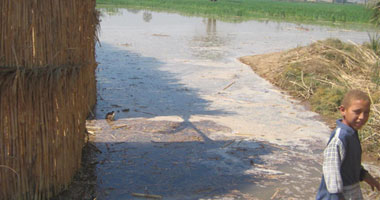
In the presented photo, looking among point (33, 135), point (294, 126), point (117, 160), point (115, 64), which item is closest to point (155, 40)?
point (115, 64)

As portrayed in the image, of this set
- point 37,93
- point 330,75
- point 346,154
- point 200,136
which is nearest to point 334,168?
point 346,154

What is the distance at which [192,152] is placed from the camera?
552cm

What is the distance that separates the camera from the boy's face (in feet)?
9.04

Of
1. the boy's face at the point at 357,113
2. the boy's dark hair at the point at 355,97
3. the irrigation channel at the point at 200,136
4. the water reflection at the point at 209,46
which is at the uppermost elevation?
the boy's dark hair at the point at 355,97

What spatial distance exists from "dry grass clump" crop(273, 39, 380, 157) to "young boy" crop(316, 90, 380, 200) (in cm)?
325

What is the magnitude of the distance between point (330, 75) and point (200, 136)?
182 inches

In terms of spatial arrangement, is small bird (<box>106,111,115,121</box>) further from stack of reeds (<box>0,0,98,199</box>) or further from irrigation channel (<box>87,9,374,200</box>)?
stack of reeds (<box>0,0,98,199</box>)

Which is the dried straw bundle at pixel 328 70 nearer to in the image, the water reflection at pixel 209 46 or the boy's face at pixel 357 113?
the water reflection at pixel 209 46

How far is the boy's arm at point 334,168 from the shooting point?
2699mm

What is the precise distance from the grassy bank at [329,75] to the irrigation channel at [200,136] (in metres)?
0.39

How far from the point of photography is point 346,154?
280 cm

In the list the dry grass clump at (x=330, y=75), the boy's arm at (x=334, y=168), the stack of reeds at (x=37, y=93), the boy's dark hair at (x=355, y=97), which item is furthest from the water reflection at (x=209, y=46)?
the boy's arm at (x=334, y=168)

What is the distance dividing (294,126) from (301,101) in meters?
1.82

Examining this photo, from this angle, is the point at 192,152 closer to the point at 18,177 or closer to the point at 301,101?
the point at 18,177
